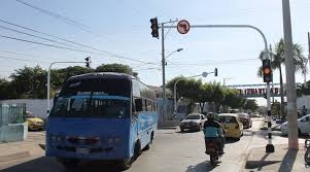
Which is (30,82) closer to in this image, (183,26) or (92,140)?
(183,26)

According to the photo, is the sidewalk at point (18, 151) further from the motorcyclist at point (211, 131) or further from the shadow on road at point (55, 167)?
the motorcyclist at point (211, 131)

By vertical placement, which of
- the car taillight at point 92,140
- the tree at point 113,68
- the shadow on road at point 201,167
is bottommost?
the shadow on road at point 201,167

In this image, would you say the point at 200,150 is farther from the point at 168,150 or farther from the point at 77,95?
the point at 77,95

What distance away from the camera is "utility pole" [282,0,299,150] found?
63.4 ft

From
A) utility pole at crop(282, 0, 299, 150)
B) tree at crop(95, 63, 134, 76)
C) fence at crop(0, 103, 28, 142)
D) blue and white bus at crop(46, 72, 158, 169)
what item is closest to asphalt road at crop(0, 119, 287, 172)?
blue and white bus at crop(46, 72, 158, 169)

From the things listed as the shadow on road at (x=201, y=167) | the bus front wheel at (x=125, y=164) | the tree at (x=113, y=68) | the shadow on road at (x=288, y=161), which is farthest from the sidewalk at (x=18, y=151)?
the tree at (x=113, y=68)

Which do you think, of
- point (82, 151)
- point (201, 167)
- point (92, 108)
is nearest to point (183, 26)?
point (201, 167)

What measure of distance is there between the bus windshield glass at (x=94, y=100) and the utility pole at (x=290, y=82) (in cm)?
729

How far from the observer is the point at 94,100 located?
48.4 feet

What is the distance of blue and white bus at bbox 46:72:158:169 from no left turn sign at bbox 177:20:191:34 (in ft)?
31.8

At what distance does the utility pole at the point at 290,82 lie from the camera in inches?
761

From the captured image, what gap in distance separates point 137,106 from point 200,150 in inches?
→ 273

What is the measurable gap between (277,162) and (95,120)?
6.02m

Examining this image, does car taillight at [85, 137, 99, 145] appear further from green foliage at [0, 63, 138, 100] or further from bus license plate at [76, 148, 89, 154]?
green foliage at [0, 63, 138, 100]
